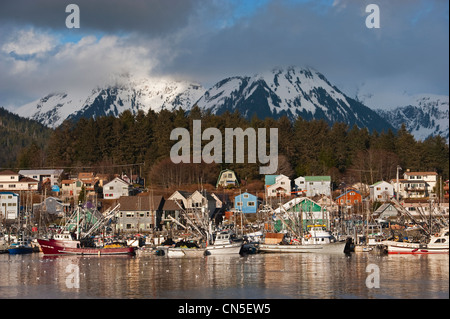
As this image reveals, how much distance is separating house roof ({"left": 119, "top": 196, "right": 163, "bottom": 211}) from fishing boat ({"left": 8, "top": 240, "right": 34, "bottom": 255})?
17.7 metres

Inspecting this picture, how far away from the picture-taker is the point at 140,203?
86.8m

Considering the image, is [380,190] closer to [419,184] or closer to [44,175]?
[419,184]

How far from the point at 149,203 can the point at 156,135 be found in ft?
86.3

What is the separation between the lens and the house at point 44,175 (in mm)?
110438

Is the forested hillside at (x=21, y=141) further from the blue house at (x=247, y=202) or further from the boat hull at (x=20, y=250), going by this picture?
the boat hull at (x=20, y=250)

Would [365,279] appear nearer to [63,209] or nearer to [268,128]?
[63,209]

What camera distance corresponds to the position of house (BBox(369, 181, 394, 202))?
9553cm

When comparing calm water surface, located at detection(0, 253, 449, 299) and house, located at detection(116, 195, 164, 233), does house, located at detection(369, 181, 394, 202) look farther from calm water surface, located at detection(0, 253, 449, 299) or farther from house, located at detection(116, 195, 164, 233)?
calm water surface, located at detection(0, 253, 449, 299)

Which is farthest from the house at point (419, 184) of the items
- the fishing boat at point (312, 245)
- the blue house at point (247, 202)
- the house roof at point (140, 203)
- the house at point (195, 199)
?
the fishing boat at point (312, 245)

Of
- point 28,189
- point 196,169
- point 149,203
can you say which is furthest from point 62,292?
point 28,189

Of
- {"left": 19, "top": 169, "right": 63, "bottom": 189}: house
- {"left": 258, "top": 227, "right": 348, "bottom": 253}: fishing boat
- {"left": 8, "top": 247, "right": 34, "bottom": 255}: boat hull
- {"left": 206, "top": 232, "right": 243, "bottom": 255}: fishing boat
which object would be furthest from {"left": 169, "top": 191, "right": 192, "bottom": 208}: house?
{"left": 206, "top": 232, "right": 243, "bottom": 255}: fishing boat

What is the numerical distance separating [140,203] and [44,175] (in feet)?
106

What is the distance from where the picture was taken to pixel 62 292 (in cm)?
3938

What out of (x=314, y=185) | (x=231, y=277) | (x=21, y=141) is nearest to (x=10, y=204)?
(x=314, y=185)
